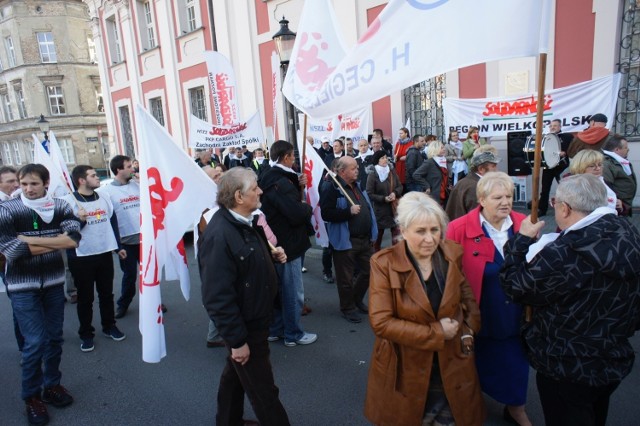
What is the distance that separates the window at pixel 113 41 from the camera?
2008cm

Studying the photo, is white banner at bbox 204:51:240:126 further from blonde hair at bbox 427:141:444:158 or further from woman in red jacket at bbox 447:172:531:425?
woman in red jacket at bbox 447:172:531:425

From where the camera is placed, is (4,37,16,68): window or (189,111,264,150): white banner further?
(4,37,16,68): window

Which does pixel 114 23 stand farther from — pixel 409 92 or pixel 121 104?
pixel 409 92

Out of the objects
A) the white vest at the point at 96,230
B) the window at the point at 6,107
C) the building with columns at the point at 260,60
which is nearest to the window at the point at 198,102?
the building with columns at the point at 260,60

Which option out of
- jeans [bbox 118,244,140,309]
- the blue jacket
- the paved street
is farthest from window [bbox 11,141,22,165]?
the blue jacket

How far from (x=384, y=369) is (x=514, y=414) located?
3.80ft

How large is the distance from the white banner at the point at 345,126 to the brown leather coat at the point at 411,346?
25.5 feet

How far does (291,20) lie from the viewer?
1220cm

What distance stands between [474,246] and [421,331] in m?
0.80

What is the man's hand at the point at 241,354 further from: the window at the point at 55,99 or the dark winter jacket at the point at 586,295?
the window at the point at 55,99

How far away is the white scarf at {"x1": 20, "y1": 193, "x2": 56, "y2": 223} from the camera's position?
10.2 ft

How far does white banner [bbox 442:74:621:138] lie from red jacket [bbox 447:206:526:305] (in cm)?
609

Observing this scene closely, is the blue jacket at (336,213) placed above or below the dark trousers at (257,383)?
above

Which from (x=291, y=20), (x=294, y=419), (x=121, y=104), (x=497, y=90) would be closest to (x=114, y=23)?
(x=121, y=104)
